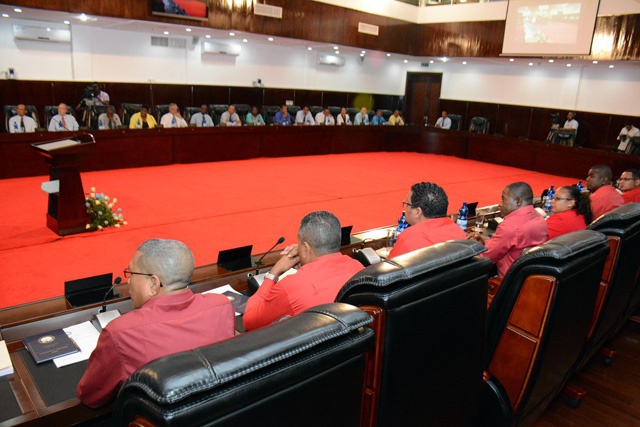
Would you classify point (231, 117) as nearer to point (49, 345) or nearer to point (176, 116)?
point (176, 116)

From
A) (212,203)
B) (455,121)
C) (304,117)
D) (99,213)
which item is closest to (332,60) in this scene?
(304,117)

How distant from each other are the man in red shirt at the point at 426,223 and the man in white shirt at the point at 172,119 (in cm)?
742

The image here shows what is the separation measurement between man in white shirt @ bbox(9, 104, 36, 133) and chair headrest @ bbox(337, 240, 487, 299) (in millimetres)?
8171

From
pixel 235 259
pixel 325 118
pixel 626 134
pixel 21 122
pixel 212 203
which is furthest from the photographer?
pixel 325 118

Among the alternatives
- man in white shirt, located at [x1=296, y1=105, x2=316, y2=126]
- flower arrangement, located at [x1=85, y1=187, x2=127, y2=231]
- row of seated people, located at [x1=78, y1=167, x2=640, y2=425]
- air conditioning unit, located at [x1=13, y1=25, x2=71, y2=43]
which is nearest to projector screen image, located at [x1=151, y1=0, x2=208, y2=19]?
air conditioning unit, located at [x1=13, y1=25, x2=71, y2=43]

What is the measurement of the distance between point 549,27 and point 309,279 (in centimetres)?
1057

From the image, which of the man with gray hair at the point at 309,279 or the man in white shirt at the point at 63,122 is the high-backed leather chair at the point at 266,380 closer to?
the man with gray hair at the point at 309,279

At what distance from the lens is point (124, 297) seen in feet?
7.06

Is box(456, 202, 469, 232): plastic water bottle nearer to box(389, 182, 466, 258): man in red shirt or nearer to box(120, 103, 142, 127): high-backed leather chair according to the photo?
box(389, 182, 466, 258): man in red shirt

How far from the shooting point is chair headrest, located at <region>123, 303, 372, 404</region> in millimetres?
690

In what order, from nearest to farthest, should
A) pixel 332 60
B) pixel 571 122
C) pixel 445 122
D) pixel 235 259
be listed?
pixel 235 259
pixel 571 122
pixel 332 60
pixel 445 122

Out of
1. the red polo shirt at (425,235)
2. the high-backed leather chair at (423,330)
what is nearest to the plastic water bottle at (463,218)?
the red polo shirt at (425,235)

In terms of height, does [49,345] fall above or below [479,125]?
below

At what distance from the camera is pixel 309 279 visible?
1737 mm
